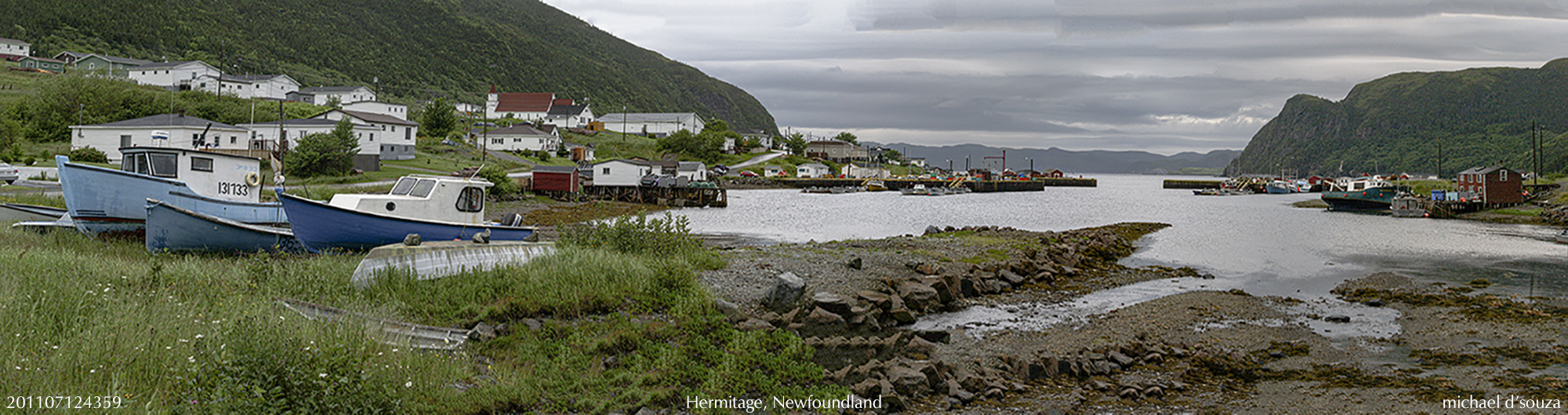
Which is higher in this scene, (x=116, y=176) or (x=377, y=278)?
(x=116, y=176)

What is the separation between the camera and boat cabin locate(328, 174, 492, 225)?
20672 millimetres

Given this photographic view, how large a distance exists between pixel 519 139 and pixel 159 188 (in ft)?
274

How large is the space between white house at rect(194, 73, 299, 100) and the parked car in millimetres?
60672

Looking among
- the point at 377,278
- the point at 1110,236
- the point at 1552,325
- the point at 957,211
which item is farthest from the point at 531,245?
the point at 957,211

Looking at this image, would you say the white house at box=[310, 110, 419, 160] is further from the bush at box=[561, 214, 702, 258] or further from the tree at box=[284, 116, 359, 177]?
the bush at box=[561, 214, 702, 258]

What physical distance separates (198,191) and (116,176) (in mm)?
2140

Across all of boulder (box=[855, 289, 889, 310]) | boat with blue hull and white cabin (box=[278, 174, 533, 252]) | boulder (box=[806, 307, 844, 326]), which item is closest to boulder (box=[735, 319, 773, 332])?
boulder (box=[806, 307, 844, 326])

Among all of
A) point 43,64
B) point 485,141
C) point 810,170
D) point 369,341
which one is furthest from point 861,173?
point 369,341

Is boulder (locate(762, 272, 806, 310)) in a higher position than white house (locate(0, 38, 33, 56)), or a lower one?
lower

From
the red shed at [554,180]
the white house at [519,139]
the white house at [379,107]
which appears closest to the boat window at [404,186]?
the red shed at [554,180]

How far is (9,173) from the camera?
39.7 meters

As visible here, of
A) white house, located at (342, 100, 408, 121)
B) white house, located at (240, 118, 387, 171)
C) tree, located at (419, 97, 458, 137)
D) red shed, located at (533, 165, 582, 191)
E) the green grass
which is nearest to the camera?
the green grass

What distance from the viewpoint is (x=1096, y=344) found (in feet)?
45.4

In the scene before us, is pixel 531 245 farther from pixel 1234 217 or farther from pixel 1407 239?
pixel 1234 217
